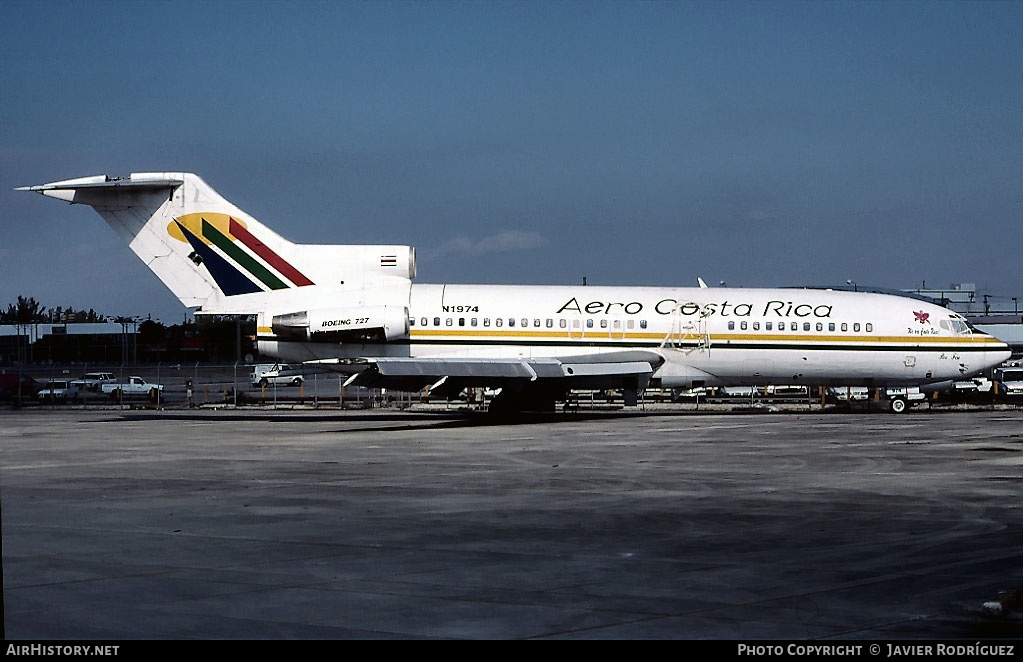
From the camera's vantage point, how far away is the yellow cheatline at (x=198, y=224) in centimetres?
3425

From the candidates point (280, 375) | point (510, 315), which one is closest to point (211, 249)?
point (510, 315)

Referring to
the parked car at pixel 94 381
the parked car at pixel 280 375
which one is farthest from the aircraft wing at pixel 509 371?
the parked car at pixel 280 375

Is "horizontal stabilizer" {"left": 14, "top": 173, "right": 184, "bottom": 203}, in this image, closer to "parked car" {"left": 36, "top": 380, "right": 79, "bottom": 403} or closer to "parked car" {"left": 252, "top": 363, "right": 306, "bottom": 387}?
"parked car" {"left": 36, "top": 380, "right": 79, "bottom": 403}

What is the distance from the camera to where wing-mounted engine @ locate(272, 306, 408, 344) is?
3300cm

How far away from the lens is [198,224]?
3428 centimetres

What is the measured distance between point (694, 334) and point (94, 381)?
45.6m

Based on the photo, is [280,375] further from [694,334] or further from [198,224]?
[694,334]

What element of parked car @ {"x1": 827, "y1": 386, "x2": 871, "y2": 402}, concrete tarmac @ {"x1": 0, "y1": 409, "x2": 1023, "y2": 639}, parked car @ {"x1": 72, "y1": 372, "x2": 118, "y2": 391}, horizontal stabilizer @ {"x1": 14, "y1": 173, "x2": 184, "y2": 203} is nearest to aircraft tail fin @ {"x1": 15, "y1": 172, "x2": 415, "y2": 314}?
horizontal stabilizer @ {"x1": 14, "y1": 173, "x2": 184, "y2": 203}

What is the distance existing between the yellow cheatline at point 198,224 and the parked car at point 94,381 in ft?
61.3

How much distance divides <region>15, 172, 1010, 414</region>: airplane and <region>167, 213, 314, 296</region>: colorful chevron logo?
3 centimetres

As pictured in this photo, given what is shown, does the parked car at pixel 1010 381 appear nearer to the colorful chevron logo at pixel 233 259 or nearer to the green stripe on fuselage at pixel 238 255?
the colorful chevron logo at pixel 233 259

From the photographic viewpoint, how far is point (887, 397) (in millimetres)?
50062

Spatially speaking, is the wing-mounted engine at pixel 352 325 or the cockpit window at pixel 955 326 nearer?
the wing-mounted engine at pixel 352 325

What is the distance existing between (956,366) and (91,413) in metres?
30.1
